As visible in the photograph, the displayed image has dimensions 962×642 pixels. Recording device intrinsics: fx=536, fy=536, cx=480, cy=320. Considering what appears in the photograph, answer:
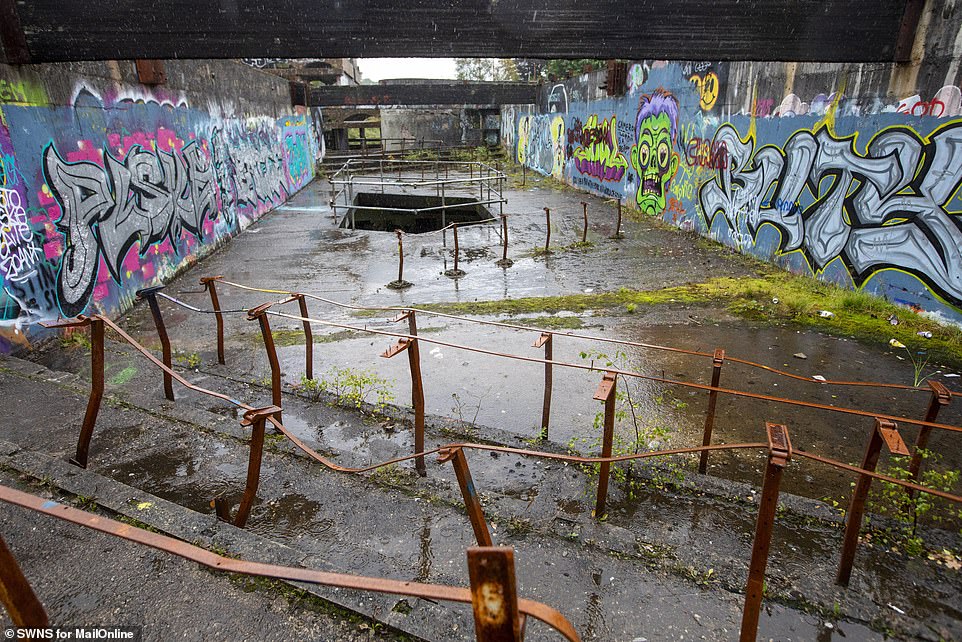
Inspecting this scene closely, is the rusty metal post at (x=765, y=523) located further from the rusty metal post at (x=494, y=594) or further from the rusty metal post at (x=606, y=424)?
the rusty metal post at (x=494, y=594)

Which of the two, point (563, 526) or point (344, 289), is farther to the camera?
point (344, 289)

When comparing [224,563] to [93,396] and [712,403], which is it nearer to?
[93,396]

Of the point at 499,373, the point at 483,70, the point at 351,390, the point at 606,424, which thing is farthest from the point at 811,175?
the point at 483,70

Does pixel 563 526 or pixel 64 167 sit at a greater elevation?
pixel 64 167

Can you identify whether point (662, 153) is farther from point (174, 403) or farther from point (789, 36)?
point (174, 403)

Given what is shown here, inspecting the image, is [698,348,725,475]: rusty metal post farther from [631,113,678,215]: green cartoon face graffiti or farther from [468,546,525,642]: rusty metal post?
[631,113,678,215]: green cartoon face graffiti

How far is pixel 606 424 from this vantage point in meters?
3.07

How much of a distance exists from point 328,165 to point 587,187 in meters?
12.7

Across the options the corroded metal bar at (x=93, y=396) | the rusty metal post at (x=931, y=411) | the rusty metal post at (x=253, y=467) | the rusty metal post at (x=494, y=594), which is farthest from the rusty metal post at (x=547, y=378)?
the corroded metal bar at (x=93, y=396)

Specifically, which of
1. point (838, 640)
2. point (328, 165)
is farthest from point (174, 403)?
point (328, 165)

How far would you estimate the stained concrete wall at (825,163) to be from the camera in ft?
20.8

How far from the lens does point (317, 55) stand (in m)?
6.02

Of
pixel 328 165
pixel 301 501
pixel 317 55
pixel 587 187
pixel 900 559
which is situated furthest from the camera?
pixel 328 165

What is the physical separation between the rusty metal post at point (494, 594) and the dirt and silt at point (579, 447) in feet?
4.39
